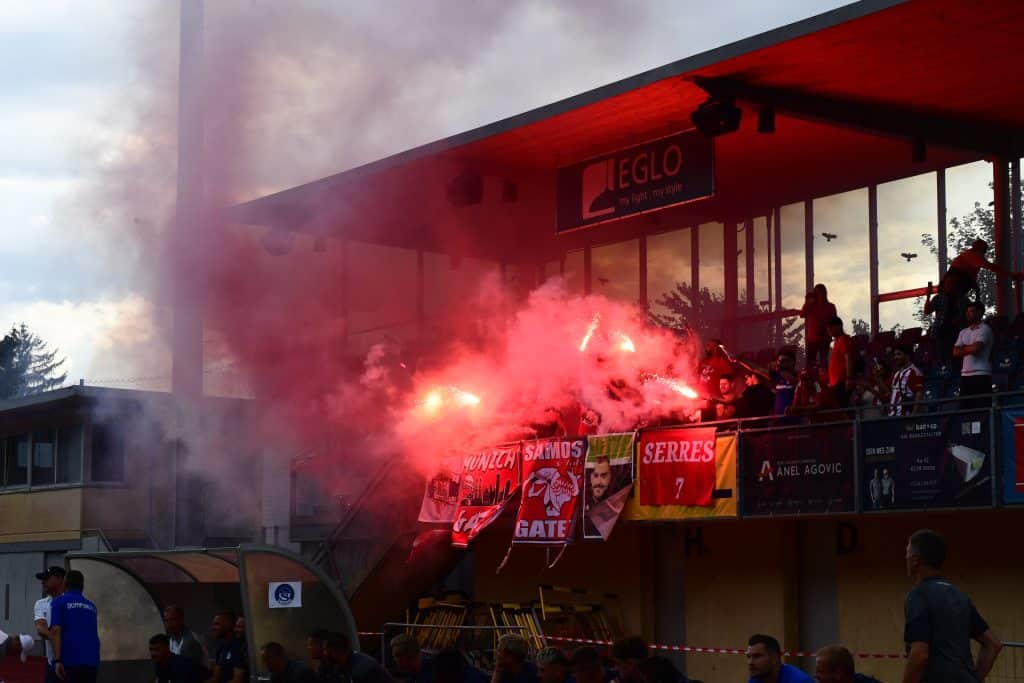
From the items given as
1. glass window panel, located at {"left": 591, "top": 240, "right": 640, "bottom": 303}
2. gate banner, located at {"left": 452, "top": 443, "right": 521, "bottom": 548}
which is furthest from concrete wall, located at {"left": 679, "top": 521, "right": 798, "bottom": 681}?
glass window panel, located at {"left": 591, "top": 240, "right": 640, "bottom": 303}

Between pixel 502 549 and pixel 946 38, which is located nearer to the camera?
pixel 946 38

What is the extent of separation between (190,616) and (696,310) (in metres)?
11.2

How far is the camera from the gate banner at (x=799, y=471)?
1625 cm

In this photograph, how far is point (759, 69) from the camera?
58.3 feet

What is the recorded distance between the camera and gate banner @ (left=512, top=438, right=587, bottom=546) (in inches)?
766

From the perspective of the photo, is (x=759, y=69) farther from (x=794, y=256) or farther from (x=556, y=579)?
(x=556, y=579)

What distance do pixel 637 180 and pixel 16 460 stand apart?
66.4ft

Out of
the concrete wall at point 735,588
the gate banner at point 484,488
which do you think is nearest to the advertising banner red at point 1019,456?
the concrete wall at point 735,588

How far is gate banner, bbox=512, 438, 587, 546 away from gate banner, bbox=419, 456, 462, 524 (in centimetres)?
157

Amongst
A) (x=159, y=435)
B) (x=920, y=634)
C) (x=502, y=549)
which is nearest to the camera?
(x=920, y=634)

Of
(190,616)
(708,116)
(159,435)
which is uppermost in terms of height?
(708,116)

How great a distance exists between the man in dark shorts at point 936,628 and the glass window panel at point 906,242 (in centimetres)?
1513

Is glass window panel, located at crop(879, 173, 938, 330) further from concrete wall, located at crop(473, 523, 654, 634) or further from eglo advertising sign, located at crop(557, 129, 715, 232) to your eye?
concrete wall, located at crop(473, 523, 654, 634)

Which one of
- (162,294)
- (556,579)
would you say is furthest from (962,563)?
(162,294)
